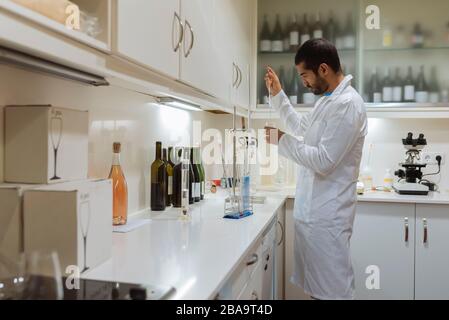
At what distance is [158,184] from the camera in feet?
6.73

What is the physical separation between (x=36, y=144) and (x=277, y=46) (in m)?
2.45

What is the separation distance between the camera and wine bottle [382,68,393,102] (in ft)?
9.95

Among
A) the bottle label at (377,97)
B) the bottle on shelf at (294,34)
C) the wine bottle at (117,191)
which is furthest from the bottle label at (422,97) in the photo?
the wine bottle at (117,191)

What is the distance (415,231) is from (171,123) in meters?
1.60

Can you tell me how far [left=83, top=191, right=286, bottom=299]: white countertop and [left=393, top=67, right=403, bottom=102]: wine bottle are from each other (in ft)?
5.31

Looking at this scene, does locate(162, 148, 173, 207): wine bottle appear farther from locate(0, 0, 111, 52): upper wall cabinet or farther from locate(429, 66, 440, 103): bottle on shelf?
locate(429, 66, 440, 103): bottle on shelf

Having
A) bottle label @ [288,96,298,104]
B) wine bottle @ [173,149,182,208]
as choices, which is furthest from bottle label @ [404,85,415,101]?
wine bottle @ [173,149,182,208]

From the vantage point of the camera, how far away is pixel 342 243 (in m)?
1.97

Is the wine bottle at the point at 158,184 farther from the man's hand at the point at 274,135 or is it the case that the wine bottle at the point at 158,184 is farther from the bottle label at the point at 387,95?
the bottle label at the point at 387,95

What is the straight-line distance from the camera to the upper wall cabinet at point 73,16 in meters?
0.79

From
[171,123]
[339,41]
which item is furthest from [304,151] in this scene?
[339,41]

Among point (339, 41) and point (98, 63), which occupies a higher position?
point (339, 41)

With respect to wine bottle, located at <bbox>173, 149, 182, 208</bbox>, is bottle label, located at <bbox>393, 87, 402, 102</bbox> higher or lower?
higher
